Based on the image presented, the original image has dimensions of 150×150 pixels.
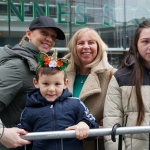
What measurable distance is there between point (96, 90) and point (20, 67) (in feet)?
2.60

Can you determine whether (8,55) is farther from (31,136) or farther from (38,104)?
(31,136)

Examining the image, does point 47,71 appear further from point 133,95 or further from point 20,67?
point 133,95

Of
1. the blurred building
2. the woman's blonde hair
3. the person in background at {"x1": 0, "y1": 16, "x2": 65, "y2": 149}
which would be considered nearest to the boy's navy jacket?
the person in background at {"x1": 0, "y1": 16, "x2": 65, "y2": 149}

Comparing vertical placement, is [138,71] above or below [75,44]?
below

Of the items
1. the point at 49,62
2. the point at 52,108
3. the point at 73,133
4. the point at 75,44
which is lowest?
the point at 73,133

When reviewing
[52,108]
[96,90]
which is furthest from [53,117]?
[96,90]

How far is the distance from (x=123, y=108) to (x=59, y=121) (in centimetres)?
58

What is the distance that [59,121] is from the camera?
2.45 meters

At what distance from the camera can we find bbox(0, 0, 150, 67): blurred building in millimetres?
11680

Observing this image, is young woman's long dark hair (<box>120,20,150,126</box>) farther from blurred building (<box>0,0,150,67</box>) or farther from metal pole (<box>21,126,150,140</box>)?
blurred building (<box>0,0,150,67</box>)

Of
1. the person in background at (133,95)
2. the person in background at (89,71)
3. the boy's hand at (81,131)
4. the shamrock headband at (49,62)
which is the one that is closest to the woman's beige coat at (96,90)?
the person in background at (89,71)

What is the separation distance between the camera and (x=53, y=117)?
2.45m

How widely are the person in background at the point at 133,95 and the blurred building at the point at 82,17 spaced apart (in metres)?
8.19

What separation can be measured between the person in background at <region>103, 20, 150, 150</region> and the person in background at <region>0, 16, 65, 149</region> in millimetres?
746
